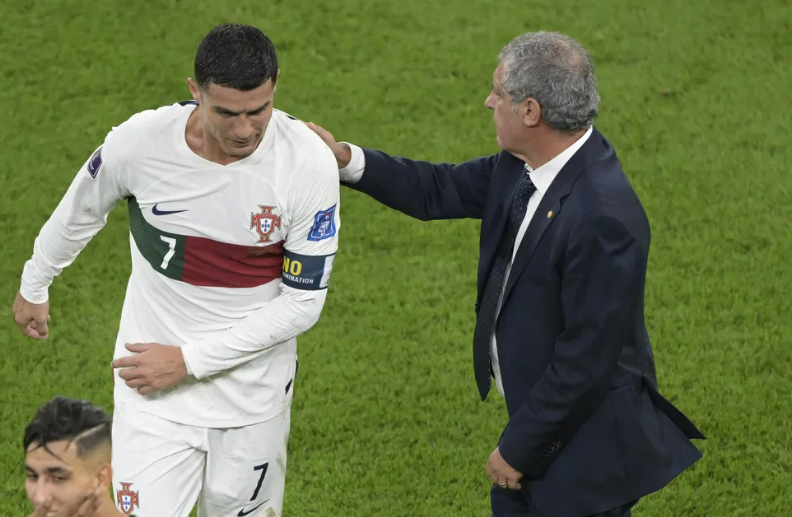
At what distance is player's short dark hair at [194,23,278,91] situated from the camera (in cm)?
328

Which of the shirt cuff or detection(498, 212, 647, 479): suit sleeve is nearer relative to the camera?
detection(498, 212, 647, 479): suit sleeve

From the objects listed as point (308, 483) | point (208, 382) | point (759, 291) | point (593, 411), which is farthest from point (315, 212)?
point (759, 291)

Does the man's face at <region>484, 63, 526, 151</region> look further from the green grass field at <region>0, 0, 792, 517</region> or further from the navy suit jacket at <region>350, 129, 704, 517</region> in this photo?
the green grass field at <region>0, 0, 792, 517</region>

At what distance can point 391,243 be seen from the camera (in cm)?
652

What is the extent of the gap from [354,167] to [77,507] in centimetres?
170

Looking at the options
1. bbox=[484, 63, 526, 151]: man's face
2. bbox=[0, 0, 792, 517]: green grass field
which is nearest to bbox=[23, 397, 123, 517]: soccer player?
bbox=[484, 63, 526, 151]: man's face

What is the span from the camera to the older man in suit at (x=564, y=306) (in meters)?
3.37

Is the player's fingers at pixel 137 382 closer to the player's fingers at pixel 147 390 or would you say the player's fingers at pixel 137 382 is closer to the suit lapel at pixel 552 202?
the player's fingers at pixel 147 390

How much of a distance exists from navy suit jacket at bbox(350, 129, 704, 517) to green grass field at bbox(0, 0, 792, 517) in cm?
132

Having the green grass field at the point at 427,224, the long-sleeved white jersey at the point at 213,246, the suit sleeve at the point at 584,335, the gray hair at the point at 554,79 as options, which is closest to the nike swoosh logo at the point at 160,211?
the long-sleeved white jersey at the point at 213,246

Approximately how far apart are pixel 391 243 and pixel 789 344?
2.10 metres

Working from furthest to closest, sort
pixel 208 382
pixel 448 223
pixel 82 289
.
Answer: pixel 448 223 → pixel 82 289 → pixel 208 382

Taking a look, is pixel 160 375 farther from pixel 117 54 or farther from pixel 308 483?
pixel 117 54

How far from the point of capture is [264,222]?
139 inches
